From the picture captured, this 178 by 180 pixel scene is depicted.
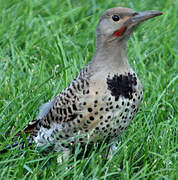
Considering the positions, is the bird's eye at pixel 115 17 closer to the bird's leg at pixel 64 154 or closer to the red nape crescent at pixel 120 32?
the red nape crescent at pixel 120 32

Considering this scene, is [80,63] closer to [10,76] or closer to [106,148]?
[10,76]

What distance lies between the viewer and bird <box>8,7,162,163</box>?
4125 millimetres

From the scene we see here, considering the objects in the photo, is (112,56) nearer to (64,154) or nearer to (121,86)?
(121,86)

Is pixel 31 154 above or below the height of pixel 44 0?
below

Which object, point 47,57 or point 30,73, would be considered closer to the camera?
point 30,73

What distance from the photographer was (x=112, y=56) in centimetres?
421

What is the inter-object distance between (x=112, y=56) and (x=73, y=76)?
147cm

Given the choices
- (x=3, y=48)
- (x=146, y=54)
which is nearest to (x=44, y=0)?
(x=3, y=48)

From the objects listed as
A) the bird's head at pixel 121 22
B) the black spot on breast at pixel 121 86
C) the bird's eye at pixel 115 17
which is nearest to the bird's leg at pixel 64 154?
the black spot on breast at pixel 121 86

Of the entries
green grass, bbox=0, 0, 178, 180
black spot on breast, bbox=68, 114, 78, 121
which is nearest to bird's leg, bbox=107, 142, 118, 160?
green grass, bbox=0, 0, 178, 180

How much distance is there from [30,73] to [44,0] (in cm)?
196

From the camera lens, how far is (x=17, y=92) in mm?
5305

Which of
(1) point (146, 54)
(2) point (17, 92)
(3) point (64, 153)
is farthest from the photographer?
(1) point (146, 54)

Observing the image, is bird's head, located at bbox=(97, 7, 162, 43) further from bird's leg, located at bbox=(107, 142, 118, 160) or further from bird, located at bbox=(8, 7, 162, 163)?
bird's leg, located at bbox=(107, 142, 118, 160)
